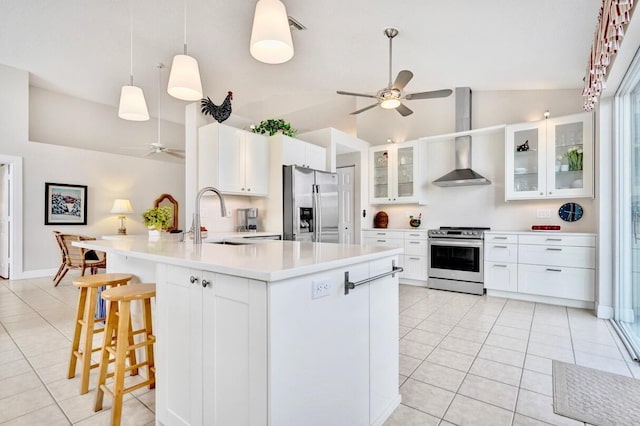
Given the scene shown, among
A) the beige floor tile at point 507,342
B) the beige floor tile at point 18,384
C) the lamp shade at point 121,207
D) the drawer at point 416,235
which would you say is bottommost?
the beige floor tile at point 507,342

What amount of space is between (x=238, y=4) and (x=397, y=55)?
1.87 metres

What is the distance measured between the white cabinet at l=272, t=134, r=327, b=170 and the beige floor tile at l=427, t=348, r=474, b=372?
120 inches

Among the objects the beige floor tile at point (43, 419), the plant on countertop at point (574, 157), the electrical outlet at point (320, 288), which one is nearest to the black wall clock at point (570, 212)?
the plant on countertop at point (574, 157)

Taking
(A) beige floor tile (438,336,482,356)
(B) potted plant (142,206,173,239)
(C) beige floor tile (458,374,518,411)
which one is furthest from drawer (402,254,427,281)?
(B) potted plant (142,206,173,239)

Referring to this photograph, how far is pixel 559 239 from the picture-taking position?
3941mm

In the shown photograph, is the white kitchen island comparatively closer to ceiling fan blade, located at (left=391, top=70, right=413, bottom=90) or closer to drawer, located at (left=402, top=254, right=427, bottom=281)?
ceiling fan blade, located at (left=391, top=70, right=413, bottom=90)

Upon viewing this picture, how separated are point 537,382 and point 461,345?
2.21 feet

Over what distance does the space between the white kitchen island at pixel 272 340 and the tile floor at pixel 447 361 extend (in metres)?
0.45

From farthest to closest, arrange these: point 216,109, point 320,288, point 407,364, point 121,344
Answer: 1. point 216,109
2. point 407,364
3. point 121,344
4. point 320,288

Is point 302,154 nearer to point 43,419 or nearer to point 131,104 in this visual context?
point 131,104

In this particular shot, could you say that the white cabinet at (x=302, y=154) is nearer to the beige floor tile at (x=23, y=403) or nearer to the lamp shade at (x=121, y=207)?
the beige floor tile at (x=23, y=403)

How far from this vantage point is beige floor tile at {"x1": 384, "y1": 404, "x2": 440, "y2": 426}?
1759mm

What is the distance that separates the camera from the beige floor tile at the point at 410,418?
1759 mm

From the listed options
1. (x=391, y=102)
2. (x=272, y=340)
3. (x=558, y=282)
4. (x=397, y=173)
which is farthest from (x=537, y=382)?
(x=397, y=173)
